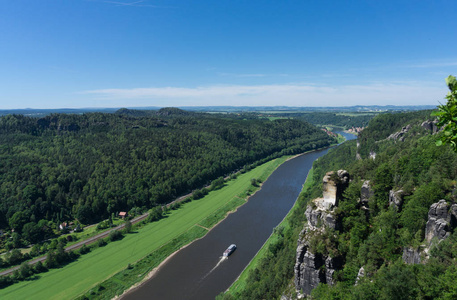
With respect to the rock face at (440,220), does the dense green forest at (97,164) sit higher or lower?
lower

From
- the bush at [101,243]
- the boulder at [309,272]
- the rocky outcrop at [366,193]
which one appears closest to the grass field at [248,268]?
the boulder at [309,272]

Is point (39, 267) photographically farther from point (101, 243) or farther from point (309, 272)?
point (309, 272)

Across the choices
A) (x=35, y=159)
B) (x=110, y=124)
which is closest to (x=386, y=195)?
(x=35, y=159)

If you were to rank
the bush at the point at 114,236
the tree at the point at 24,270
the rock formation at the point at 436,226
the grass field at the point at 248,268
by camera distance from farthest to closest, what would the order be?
the bush at the point at 114,236 → the tree at the point at 24,270 → the grass field at the point at 248,268 → the rock formation at the point at 436,226

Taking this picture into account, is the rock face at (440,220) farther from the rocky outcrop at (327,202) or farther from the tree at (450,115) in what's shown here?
the tree at (450,115)

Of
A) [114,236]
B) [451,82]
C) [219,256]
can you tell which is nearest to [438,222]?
[451,82]

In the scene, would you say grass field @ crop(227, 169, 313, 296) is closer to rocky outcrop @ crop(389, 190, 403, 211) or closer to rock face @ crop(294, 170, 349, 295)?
rock face @ crop(294, 170, 349, 295)

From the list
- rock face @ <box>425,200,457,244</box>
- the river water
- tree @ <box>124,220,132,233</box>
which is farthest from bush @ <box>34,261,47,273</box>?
rock face @ <box>425,200,457,244</box>
